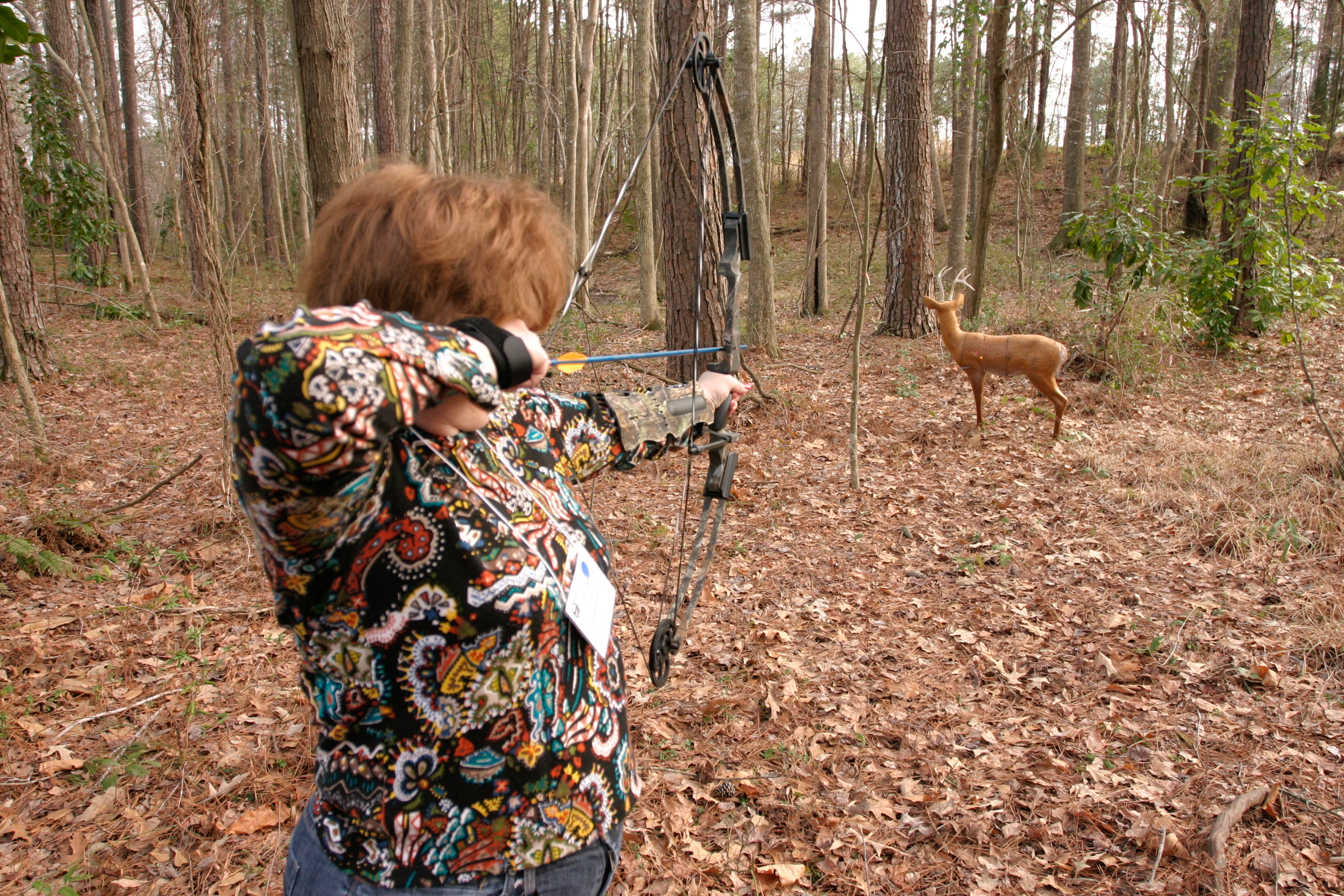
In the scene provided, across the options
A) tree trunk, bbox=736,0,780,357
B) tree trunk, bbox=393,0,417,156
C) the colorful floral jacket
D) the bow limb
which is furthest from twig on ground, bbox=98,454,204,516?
tree trunk, bbox=393,0,417,156

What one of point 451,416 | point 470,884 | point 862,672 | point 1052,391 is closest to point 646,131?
point 1052,391

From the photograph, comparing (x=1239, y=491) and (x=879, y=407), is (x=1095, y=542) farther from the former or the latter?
(x=879, y=407)

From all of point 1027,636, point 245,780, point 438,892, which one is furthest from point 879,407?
point 438,892

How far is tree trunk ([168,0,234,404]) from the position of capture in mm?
3260

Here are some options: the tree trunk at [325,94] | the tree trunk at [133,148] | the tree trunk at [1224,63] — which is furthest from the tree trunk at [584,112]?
the tree trunk at [1224,63]

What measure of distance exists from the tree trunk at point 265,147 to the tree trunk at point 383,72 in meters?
4.06

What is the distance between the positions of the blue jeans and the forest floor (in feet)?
4.60

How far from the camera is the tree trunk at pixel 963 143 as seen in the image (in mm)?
8312

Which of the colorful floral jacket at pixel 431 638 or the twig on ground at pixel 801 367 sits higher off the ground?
the colorful floral jacket at pixel 431 638

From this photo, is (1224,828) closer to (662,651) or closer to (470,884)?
(662,651)

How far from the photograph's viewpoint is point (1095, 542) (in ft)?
13.7

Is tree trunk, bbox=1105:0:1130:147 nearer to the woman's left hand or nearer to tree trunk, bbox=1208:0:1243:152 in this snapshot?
tree trunk, bbox=1208:0:1243:152

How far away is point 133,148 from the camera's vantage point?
569 inches

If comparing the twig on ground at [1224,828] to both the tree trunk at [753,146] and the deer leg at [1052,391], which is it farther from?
the tree trunk at [753,146]
